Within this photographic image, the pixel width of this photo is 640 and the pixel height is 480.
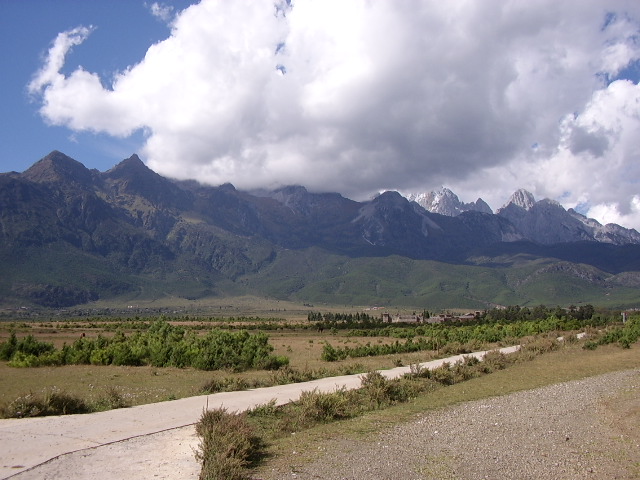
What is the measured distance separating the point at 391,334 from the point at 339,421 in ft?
236

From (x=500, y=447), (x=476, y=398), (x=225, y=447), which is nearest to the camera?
(x=225, y=447)

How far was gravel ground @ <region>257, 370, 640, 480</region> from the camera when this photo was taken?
10.5 m

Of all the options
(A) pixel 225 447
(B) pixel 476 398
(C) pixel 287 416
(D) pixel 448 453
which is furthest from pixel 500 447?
(B) pixel 476 398

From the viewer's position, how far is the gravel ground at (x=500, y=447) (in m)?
10.5

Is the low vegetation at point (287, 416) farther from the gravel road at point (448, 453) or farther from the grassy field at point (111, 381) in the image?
the grassy field at point (111, 381)

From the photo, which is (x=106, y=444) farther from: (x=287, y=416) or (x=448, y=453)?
(x=448, y=453)

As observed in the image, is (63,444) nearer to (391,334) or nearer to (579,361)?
(579,361)

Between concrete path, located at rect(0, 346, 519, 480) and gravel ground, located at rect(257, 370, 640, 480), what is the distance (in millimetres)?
2462

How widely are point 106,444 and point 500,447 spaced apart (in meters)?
9.08

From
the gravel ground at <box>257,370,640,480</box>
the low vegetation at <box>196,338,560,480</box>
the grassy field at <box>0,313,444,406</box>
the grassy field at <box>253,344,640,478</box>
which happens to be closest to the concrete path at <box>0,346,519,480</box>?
the low vegetation at <box>196,338,560,480</box>

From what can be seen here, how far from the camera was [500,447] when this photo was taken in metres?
12.4

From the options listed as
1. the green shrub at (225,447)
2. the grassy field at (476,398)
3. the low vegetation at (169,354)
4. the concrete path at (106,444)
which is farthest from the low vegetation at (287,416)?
the low vegetation at (169,354)

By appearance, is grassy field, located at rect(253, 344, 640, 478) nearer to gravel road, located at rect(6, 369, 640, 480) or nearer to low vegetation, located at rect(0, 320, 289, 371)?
gravel road, located at rect(6, 369, 640, 480)

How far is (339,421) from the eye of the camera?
15.4 m
